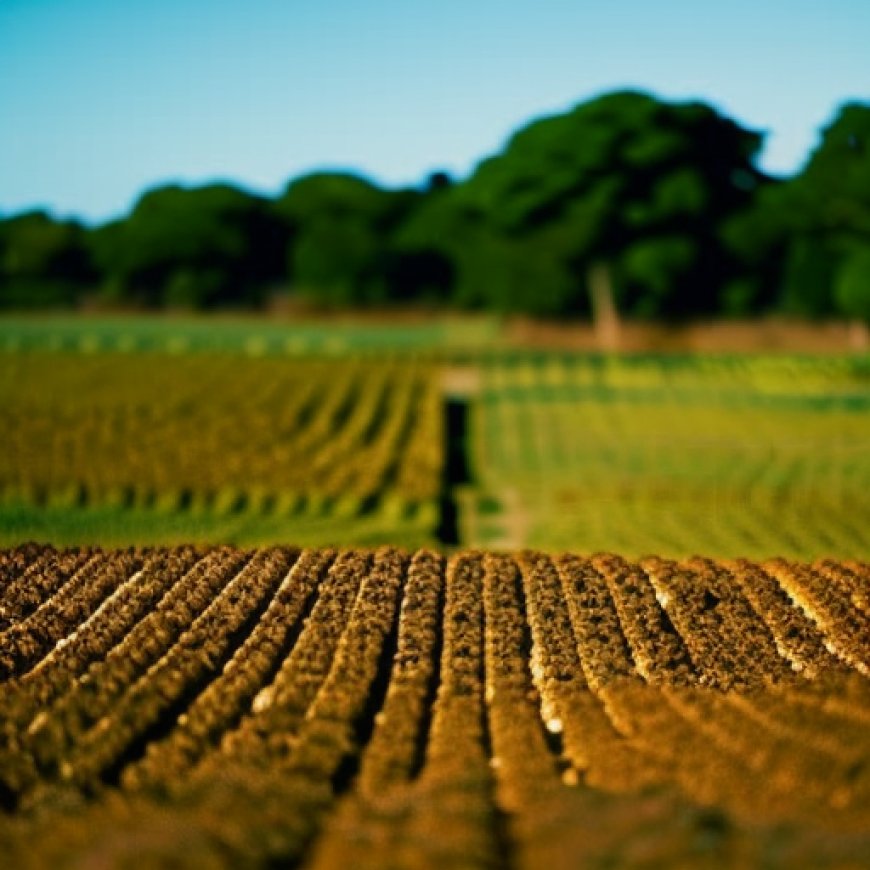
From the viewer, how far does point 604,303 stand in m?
58.5

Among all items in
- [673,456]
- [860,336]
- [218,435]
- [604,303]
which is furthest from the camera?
[604,303]

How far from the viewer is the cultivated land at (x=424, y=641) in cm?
868

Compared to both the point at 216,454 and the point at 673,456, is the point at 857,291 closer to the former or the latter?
the point at 673,456

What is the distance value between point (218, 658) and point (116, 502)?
12.3m

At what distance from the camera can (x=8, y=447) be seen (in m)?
29.4

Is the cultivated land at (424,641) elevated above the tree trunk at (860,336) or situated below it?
below

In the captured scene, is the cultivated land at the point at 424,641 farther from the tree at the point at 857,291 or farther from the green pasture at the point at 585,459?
the tree at the point at 857,291

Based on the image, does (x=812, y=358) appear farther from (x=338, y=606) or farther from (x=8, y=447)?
(x=338, y=606)

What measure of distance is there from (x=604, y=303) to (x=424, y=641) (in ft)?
148

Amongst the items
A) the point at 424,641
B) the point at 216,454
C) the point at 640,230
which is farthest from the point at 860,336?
the point at 424,641

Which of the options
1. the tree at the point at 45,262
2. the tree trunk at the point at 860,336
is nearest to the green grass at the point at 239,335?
the tree at the point at 45,262

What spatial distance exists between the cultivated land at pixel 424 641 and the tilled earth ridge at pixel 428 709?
38 millimetres

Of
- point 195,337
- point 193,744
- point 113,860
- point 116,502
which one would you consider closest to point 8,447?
point 116,502

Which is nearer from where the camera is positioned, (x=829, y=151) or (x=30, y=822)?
(x=30, y=822)
